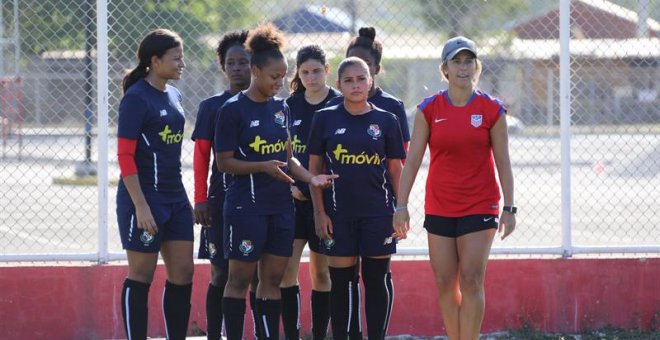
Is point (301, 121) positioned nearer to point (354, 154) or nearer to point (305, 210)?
point (305, 210)

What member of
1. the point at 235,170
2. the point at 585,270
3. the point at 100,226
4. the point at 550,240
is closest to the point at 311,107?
the point at 235,170

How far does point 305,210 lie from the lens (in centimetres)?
665

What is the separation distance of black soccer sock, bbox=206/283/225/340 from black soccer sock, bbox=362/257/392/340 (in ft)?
3.03

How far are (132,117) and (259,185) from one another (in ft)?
2.65

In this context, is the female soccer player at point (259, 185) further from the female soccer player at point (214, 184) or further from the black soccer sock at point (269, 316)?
the female soccer player at point (214, 184)

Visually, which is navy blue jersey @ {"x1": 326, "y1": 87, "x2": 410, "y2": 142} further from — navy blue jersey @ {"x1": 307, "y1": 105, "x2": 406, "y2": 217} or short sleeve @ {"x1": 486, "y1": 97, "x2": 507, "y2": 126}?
short sleeve @ {"x1": 486, "y1": 97, "x2": 507, "y2": 126}

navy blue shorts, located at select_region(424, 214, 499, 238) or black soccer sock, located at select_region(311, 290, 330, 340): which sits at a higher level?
navy blue shorts, located at select_region(424, 214, 499, 238)

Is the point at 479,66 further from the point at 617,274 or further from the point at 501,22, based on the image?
the point at 501,22

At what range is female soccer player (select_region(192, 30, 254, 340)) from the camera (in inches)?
251

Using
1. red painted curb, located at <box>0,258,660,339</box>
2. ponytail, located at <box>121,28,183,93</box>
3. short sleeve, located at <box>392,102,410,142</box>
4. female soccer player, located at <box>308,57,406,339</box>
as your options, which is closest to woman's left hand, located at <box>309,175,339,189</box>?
female soccer player, located at <box>308,57,406,339</box>

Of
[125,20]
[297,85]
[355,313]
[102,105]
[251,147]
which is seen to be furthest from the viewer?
[125,20]

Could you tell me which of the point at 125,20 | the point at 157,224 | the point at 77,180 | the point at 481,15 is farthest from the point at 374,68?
the point at 481,15

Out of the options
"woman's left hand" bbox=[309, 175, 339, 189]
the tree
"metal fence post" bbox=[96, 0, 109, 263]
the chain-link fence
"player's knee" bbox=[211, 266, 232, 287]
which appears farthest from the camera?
the tree

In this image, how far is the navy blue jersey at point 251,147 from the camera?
5.94m
